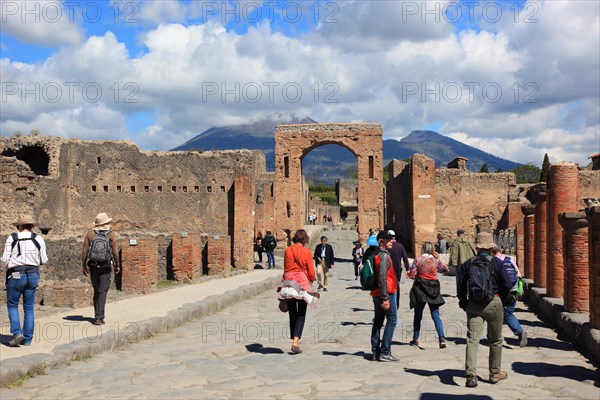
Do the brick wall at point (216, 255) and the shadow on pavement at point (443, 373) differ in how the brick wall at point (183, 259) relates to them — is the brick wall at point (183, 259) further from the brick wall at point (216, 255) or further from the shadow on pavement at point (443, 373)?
the shadow on pavement at point (443, 373)

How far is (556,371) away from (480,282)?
1.36 meters

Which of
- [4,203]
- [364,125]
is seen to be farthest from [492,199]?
[4,203]

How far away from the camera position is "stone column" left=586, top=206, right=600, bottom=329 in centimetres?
804

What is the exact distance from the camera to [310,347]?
8398 mm

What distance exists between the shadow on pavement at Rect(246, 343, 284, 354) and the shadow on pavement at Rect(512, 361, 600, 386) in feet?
8.60

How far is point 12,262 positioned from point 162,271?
352 inches

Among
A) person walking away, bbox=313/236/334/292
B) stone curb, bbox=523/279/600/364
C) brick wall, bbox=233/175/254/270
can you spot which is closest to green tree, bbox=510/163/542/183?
brick wall, bbox=233/175/254/270

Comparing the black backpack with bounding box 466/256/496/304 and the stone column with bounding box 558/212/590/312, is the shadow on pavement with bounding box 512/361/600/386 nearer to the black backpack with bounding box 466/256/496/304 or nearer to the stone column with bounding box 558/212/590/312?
the black backpack with bounding box 466/256/496/304

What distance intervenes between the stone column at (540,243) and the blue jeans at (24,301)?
9.73 meters

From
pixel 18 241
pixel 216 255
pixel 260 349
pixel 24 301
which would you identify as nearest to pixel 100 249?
pixel 18 241

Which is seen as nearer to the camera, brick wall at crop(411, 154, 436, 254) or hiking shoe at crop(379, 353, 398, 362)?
hiking shoe at crop(379, 353, 398, 362)

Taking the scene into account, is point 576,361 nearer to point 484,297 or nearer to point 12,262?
point 484,297

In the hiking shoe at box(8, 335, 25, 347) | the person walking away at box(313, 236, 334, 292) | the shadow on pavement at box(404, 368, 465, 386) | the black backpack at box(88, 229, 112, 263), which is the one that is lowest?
the shadow on pavement at box(404, 368, 465, 386)

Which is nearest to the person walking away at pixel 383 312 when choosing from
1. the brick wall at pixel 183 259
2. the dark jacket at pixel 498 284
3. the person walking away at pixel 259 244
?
the dark jacket at pixel 498 284
